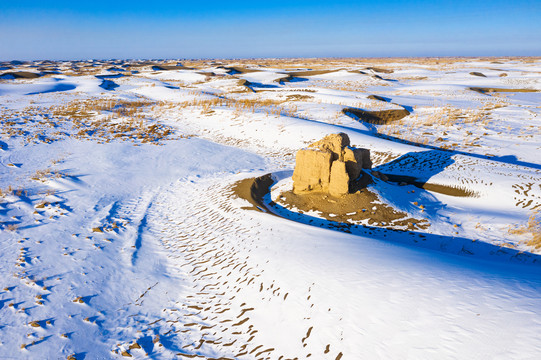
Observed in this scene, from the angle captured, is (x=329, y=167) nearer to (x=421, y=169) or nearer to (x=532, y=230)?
(x=421, y=169)

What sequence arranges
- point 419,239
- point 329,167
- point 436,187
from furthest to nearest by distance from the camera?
point 436,187 < point 329,167 < point 419,239

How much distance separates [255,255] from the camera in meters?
6.34

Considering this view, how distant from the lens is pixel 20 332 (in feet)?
15.2

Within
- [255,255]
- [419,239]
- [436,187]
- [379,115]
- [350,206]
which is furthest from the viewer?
[379,115]

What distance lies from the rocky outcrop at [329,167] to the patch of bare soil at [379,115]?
1195cm

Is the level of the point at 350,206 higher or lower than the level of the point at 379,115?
lower

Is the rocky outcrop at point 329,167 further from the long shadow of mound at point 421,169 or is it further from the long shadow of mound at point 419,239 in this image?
the long shadow of mound at point 421,169

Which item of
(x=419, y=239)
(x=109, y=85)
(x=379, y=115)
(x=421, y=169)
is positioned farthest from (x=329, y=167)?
(x=109, y=85)

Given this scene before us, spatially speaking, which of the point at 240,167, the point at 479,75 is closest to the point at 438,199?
the point at 240,167

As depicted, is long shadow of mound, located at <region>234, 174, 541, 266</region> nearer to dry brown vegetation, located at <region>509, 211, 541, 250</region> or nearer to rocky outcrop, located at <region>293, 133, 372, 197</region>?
dry brown vegetation, located at <region>509, 211, 541, 250</region>

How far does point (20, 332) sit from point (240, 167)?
931 cm

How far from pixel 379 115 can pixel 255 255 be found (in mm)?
17772

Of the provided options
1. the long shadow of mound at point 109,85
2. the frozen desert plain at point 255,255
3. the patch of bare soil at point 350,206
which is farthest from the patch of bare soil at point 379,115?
the long shadow of mound at point 109,85

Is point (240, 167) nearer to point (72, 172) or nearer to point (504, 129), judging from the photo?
point (72, 172)
